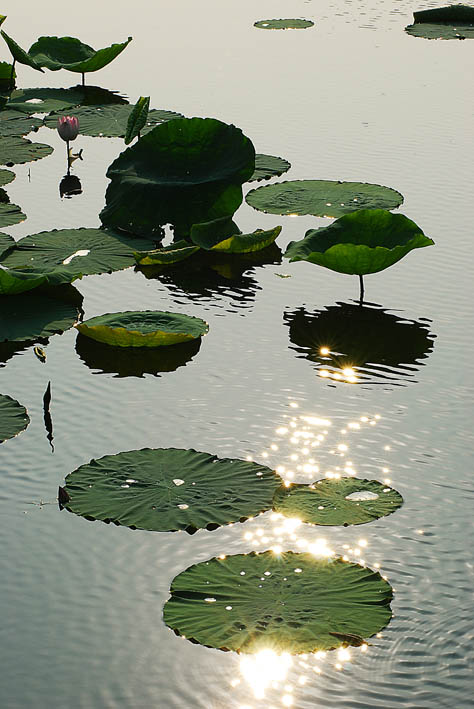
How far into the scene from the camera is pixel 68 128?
508 centimetres

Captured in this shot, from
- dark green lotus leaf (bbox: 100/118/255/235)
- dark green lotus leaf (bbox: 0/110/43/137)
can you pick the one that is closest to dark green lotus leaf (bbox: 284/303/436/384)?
dark green lotus leaf (bbox: 100/118/255/235)

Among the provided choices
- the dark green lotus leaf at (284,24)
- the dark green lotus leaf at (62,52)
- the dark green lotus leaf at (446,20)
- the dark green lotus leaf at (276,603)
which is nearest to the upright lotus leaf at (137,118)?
the dark green lotus leaf at (62,52)

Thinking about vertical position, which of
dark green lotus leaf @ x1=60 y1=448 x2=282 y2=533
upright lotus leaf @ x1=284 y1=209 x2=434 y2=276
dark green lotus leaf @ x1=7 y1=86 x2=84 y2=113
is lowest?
dark green lotus leaf @ x1=7 y1=86 x2=84 y2=113

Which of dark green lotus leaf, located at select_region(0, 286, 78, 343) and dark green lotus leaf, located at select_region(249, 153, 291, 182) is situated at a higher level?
dark green lotus leaf, located at select_region(249, 153, 291, 182)

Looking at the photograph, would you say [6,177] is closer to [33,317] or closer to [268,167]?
A: [268,167]

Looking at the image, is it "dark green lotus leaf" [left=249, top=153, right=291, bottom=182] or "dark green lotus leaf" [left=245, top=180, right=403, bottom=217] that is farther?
"dark green lotus leaf" [left=249, top=153, right=291, bottom=182]

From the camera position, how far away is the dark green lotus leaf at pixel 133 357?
126 inches

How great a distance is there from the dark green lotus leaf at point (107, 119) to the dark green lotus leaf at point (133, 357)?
2.37 metres

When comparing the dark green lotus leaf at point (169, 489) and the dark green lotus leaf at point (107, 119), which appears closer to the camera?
the dark green lotus leaf at point (169, 489)

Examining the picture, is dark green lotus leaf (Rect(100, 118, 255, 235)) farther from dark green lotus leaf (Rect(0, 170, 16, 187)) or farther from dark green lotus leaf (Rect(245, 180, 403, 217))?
dark green lotus leaf (Rect(0, 170, 16, 187))

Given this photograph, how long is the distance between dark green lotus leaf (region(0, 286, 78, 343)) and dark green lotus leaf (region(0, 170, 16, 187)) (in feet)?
4.27

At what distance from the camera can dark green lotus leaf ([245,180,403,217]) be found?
4.31 meters

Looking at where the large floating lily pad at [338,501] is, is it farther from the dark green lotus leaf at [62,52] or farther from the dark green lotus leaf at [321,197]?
the dark green lotus leaf at [62,52]

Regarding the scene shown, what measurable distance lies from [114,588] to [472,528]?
79 centimetres
